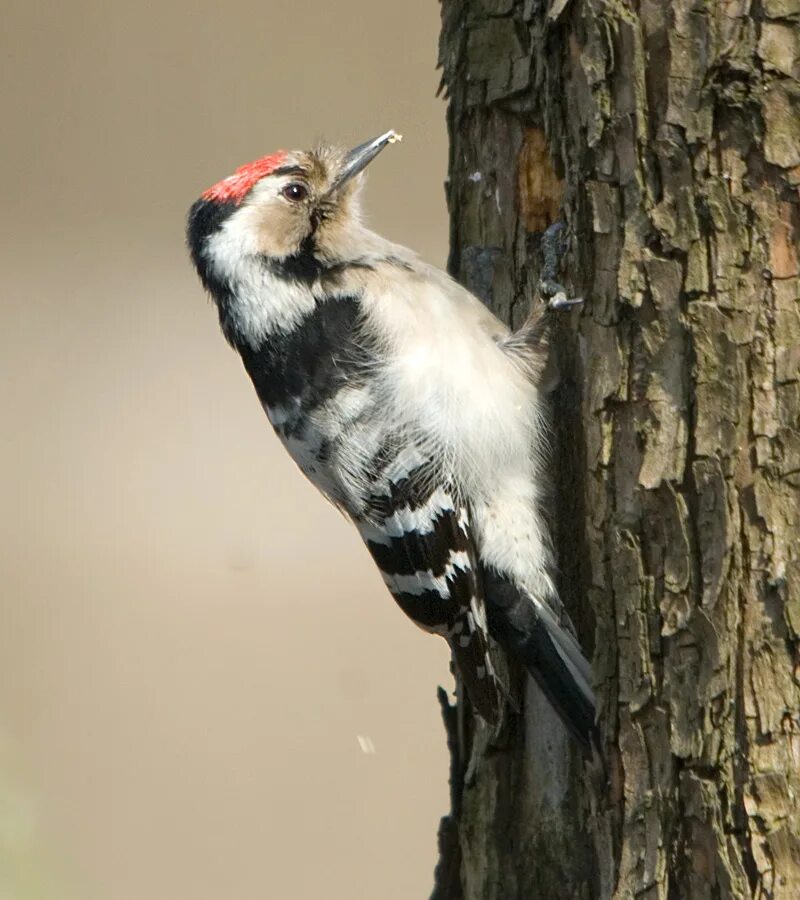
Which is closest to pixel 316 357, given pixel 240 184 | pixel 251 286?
pixel 251 286

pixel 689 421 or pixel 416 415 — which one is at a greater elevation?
pixel 416 415

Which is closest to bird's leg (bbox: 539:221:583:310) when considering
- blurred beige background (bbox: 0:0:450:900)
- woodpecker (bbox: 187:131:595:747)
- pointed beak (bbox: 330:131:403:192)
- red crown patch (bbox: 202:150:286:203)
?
woodpecker (bbox: 187:131:595:747)

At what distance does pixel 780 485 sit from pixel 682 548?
21cm

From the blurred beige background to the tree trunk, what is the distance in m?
3.06

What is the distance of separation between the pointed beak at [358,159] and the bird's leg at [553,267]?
0.78 meters

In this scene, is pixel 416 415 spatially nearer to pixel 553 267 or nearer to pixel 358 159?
pixel 553 267

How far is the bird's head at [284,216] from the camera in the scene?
3.43m

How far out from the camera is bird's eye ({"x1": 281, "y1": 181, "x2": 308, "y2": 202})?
3518mm

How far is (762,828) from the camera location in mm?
2316

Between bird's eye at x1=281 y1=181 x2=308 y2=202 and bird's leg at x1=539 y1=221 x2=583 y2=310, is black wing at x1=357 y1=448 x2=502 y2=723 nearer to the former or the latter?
bird's leg at x1=539 y1=221 x2=583 y2=310

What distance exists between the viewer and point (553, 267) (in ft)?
9.50

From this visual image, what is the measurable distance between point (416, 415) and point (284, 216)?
2.28 feet

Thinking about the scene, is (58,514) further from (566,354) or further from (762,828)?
(762,828)

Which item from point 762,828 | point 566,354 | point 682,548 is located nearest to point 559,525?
point 566,354
